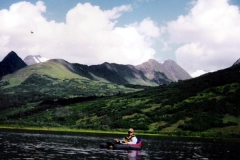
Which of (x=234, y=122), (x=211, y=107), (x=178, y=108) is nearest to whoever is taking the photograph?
(x=234, y=122)

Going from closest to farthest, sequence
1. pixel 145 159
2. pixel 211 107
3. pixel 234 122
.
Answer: pixel 145 159 < pixel 234 122 < pixel 211 107

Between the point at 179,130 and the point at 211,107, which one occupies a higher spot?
the point at 211,107

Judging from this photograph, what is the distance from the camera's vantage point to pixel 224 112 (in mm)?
167000

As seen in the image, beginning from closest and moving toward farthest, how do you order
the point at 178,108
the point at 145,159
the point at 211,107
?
the point at 145,159 → the point at 211,107 → the point at 178,108

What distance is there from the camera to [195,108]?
186 meters

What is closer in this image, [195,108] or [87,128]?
[87,128]

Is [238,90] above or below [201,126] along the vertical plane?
above

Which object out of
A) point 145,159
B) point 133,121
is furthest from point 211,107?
point 145,159

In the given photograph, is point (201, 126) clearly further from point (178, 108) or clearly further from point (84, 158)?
point (84, 158)

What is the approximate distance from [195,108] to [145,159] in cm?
14577

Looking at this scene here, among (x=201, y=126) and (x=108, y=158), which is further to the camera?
(x=201, y=126)

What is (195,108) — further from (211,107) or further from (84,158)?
(84,158)

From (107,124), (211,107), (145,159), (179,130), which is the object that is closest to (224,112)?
(211,107)

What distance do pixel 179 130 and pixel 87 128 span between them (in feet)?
164
